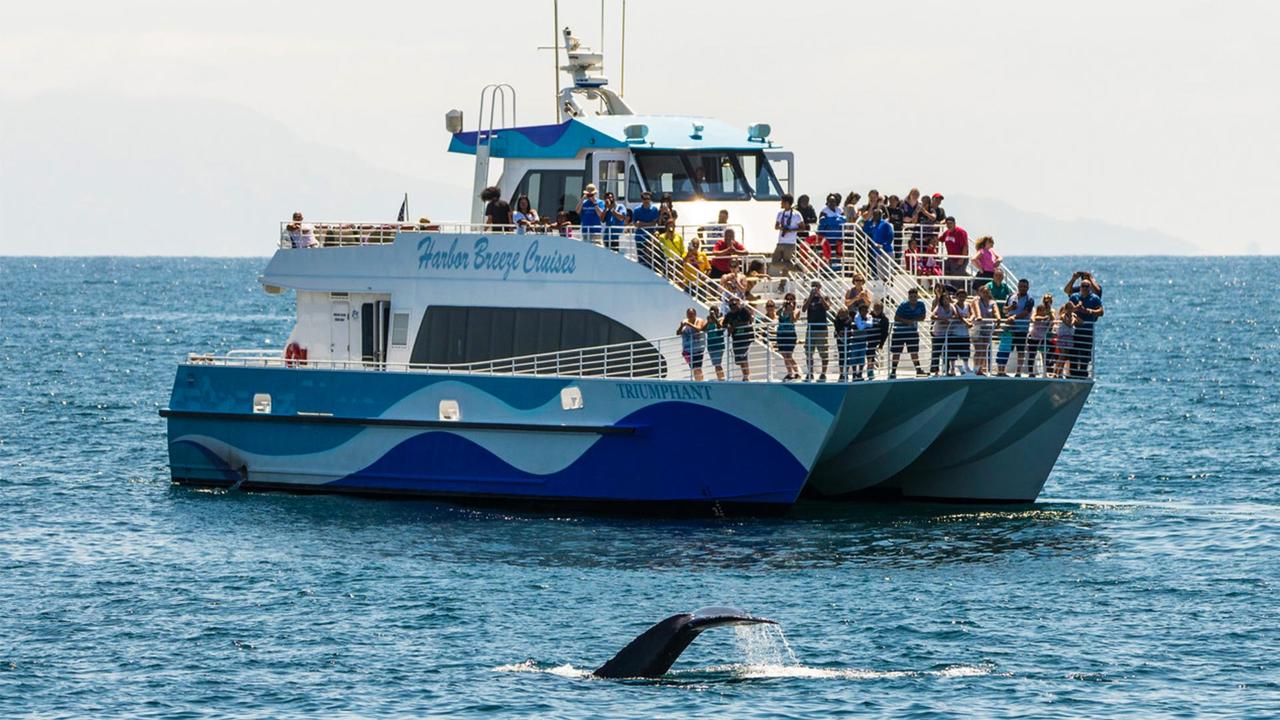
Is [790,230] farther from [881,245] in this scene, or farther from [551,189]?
[551,189]

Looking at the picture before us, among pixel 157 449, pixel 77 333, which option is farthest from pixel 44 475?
pixel 77 333

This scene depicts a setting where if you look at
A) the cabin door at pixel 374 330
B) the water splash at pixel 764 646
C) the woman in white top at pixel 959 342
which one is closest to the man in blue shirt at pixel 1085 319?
the woman in white top at pixel 959 342

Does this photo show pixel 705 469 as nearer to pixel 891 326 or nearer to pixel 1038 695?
pixel 891 326

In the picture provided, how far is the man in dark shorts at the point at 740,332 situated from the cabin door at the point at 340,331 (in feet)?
25.5

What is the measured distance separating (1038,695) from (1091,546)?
337 inches

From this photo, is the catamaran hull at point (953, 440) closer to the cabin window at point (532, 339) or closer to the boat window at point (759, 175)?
the cabin window at point (532, 339)

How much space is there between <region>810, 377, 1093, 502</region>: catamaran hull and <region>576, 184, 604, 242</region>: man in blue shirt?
4851 mm

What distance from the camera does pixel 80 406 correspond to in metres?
51.4

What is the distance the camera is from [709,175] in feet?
110

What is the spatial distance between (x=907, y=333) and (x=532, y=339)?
6.12m

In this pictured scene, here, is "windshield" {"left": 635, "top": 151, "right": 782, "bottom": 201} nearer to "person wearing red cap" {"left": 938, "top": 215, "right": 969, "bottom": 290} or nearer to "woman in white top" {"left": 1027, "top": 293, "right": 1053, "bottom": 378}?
"person wearing red cap" {"left": 938, "top": 215, "right": 969, "bottom": 290}

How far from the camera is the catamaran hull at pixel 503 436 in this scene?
28750 mm

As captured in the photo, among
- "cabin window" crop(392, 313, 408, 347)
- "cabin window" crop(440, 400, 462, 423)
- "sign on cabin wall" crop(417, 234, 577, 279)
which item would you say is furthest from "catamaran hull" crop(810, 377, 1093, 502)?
"cabin window" crop(392, 313, 408, 347)

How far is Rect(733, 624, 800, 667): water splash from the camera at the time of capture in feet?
71.9
